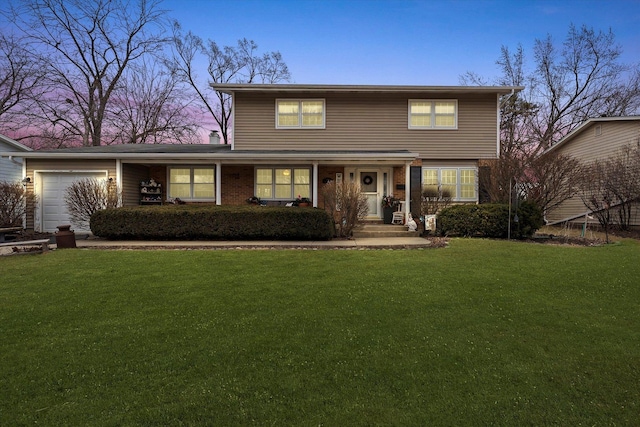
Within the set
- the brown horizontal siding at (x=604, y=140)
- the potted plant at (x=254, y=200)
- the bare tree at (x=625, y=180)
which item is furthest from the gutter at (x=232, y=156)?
the brown horizontal siding at (x=604, y=140)

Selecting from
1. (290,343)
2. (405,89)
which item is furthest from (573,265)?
(405,89)

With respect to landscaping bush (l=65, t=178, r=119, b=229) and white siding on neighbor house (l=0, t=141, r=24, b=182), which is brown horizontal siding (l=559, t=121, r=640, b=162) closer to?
landscaping bush (l=65, t=178, r=119, b=229)

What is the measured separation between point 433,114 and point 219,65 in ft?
69.7

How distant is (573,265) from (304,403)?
640cm

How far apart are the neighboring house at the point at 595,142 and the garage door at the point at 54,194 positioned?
1826 centimetres

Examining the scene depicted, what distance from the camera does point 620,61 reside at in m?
23.3

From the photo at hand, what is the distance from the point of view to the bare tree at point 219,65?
27125 mm

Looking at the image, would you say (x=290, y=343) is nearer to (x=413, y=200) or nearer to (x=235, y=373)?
(x=235, y=373)

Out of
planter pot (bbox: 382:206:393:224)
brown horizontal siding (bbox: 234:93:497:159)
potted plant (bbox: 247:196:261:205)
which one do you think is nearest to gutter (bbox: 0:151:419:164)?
potted plant (bbox: 247:196:261:205)

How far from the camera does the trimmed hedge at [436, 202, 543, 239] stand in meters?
10.3

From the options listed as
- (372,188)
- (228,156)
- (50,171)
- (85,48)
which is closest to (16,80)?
(85,48)

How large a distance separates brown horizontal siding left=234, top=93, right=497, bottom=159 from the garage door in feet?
20.1

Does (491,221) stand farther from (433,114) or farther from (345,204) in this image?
(433,114)

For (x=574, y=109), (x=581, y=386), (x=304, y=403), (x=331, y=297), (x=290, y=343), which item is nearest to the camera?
(x=304, y=403)
